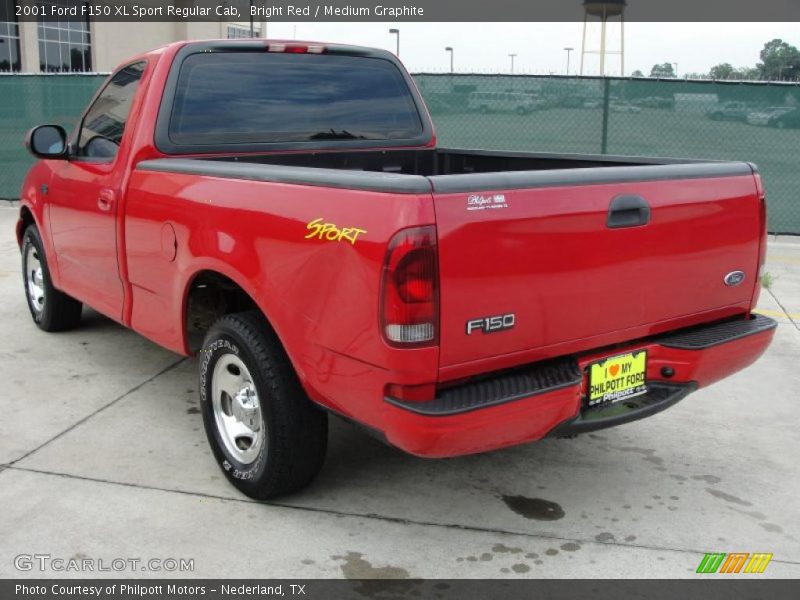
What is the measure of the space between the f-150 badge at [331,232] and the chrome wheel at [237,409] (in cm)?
80

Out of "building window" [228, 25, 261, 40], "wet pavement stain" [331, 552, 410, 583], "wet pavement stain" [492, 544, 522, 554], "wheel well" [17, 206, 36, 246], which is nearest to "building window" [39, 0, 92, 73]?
"building window" [228, 25, 261, 40]

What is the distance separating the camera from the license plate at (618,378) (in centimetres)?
336

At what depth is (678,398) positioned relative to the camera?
11.8 feet

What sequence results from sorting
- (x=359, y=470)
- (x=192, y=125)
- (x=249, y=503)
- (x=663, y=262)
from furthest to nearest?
(x=192, y=125) → (x=359, y=470) → (x=249, y=503) → (x=663, y=262)

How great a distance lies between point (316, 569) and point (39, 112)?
37.3 ft

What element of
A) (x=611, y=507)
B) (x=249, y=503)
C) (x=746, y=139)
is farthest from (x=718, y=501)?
(x=746, y=139)

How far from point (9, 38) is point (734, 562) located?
41092 millimetres

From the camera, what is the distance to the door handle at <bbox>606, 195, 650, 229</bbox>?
3.24m

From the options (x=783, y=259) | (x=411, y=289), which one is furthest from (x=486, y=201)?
(x=783, y=259)

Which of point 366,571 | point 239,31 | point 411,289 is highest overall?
point 239,31

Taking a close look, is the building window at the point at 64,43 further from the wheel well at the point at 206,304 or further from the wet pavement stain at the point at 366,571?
the wet pavement stain at the point at 366,571

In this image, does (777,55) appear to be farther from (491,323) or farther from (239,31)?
(491,323)

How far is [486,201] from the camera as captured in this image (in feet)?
9.54

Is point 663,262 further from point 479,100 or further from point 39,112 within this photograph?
point 39,112
